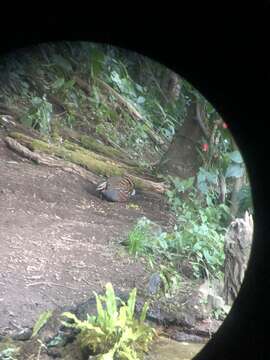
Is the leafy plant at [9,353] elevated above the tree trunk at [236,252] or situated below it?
below

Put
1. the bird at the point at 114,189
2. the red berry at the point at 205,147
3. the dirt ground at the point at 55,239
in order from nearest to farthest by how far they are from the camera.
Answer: the dirt ground at the point at 55,239
the red berry at the point at 205,147
the bird at the point at 114,189

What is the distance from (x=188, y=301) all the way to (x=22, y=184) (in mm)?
2000

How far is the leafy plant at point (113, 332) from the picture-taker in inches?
93.6

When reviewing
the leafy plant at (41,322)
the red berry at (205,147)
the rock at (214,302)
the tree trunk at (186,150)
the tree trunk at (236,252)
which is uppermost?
the tree trunk at (186,150)

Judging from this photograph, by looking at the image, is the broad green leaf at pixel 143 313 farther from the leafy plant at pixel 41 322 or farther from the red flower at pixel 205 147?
the red flower at pixel 205 147

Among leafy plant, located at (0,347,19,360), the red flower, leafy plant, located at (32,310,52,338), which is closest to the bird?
the red flower

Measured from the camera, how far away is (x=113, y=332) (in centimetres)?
245

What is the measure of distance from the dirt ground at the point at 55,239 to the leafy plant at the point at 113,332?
0.46 metres

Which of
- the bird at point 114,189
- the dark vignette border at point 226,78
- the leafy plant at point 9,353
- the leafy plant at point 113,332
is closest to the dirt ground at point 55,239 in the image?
the bird at point 114,189

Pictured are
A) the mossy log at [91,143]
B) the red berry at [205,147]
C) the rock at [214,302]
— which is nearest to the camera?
the rock at [214,302]

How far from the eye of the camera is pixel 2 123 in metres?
5.00

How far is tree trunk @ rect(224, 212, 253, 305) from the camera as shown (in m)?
2.74

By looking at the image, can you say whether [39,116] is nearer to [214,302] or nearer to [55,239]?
[55,239]

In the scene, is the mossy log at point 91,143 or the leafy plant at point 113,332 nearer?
the leafy plant at point 113,332
